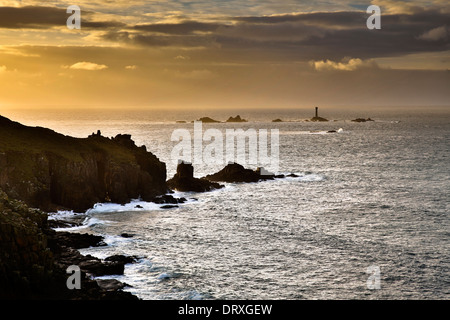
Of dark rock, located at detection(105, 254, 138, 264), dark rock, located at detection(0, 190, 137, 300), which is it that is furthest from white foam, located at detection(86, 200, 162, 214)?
dark rock, located at detection(0, 190, 137, 300)

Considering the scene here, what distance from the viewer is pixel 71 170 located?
96.0m

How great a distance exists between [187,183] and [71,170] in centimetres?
3171

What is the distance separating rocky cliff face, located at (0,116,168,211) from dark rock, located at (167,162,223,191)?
7489mm

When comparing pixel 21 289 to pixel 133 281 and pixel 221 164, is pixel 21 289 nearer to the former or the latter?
pixel 133 281

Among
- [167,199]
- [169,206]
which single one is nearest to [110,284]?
[169,206]

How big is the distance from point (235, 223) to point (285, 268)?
2554 cm

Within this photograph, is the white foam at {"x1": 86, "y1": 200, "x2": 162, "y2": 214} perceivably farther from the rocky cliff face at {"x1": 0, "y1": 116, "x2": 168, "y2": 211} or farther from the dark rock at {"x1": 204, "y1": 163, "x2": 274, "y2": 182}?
the dark rock at {"x1": 204, "y1": 163, "x2": 274, "y2": 182}

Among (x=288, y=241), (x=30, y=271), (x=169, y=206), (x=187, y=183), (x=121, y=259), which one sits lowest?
(x=288, y=241)

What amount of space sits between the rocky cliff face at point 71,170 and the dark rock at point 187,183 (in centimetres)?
749

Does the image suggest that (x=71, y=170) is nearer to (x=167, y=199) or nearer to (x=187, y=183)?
(x=167, y=199)

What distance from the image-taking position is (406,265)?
211 feet
